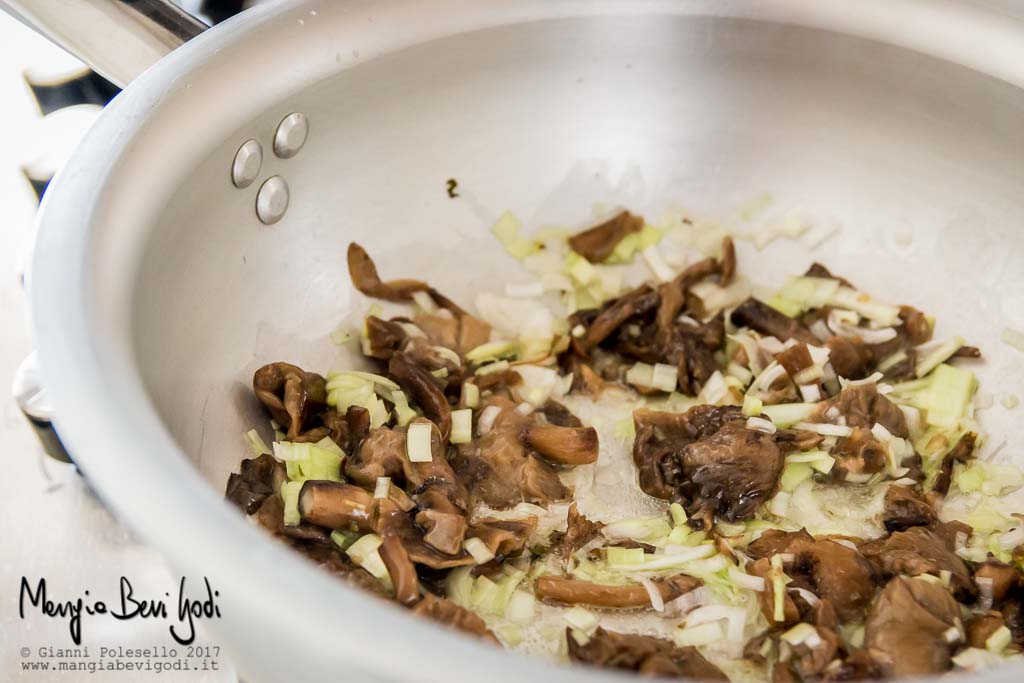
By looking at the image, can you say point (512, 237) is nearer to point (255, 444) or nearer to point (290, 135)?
point (290, 135)

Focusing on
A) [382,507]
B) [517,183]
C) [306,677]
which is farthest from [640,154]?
[306,677]

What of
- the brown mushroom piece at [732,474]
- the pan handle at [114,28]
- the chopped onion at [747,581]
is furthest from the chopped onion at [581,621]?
the pan handle at [114,28]

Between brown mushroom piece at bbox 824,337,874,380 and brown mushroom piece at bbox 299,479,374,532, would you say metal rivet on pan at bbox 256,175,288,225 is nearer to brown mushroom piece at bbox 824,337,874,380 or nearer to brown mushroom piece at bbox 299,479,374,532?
brown mushroom piece at bbox 299,479,374,532

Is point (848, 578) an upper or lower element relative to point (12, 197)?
lower

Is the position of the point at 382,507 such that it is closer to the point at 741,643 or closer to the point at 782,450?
the point at 741,643

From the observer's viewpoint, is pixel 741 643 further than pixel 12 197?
No
